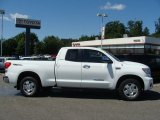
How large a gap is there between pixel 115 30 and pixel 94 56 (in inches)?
4832

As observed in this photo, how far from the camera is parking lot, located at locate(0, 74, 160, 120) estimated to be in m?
8.83

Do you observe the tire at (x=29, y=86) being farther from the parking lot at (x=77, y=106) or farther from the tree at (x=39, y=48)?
the tree at (x=39, y=48)

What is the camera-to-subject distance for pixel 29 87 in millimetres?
12602

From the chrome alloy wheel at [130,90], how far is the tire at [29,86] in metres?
3.15

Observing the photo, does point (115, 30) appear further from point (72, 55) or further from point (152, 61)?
point (72, 55)

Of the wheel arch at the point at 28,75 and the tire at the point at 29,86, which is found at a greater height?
the wheel arch at the point at 28,75

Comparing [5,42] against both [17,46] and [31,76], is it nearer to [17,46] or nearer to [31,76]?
[17,46]

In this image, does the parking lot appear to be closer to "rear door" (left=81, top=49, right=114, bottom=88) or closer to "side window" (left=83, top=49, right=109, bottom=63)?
"rear door" (left=81, top=49, right=114, bottom=88)

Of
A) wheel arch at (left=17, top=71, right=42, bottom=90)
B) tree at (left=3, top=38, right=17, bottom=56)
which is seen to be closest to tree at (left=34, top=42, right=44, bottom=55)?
tree at (left=3, top=38, right=17, bottom=56)

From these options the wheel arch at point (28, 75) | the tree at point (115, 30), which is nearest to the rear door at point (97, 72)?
the wheel arch at point (28, 75)

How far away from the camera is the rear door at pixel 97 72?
39.1 feet

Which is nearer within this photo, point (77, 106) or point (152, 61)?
point (77, 106)

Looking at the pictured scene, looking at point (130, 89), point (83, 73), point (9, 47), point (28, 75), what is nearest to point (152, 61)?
point (130, 89)

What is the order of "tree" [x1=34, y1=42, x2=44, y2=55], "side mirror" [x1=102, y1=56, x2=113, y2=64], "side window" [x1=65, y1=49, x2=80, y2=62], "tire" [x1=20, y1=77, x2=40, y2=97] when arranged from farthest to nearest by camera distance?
"tree" [x1=34, y1=42, x2=44, y2=55] < "tire" [x1=20, y1=77, x2=40, y2=97] < "side window" [x1=65, y1=49, x2=80, y2=62] < "side mirror" [x1=102, y1=56, x2=113, y2=64]
